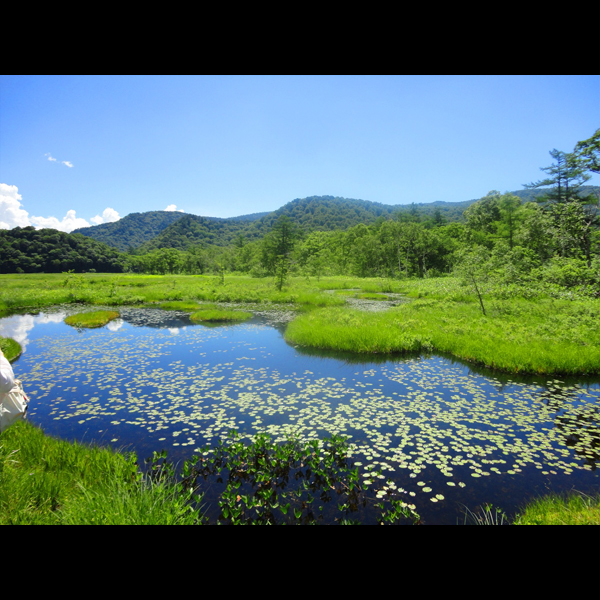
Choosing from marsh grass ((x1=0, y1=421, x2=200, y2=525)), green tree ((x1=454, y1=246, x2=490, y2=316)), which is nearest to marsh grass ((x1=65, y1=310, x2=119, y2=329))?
marsh grass ((x1=0, y1=421, x2=200, y2=525))

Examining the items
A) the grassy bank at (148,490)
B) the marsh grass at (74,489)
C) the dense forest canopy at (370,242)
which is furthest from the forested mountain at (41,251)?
the grassy bank at (148,490)

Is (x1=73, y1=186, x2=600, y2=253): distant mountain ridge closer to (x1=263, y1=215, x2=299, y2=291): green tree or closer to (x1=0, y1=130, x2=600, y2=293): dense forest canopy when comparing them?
(x1=0, y1=130, x2=600, y2=293): dense forest canopy

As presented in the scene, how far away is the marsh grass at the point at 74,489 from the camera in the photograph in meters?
2.83

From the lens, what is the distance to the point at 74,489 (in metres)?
3.61

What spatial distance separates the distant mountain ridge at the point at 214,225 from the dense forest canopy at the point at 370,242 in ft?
0.94

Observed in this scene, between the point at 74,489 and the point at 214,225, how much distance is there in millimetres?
83523

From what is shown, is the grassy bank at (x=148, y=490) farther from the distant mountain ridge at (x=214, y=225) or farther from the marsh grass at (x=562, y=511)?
the distant mountain ridge at (x=214, y=225)

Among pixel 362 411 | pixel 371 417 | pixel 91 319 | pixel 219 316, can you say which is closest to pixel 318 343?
pixel 362 411

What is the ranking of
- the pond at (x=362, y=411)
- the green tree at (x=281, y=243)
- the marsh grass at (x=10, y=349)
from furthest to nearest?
1. the green tree at (x=281, y=243)
2. the marsh grass at (x=10, y=349)
3. the pond at (x=362, y=411)

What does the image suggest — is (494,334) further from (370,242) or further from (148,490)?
(370,242)

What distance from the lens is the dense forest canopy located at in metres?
14.1

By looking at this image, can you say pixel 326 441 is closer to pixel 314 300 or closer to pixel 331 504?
pixel 331 504

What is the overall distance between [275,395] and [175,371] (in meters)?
3.23
